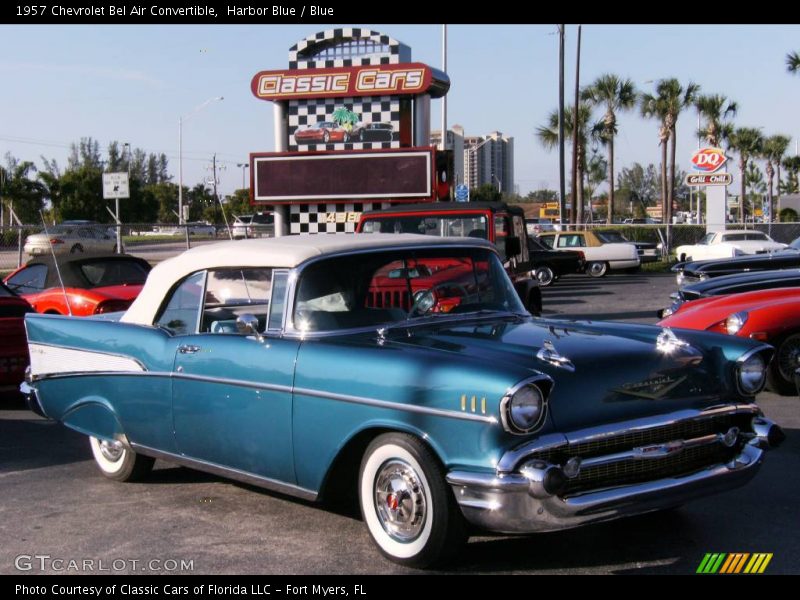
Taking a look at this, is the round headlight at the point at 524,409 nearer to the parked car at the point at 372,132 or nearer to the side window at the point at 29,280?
the side window at the point at 29,280

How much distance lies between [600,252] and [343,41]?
14213mm

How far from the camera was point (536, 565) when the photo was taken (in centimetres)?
442

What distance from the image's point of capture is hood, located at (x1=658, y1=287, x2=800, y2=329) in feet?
29.0

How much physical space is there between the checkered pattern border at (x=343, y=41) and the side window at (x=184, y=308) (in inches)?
495

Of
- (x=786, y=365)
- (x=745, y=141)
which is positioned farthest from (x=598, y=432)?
(x=745, y=141)

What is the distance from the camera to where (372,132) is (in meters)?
17.5

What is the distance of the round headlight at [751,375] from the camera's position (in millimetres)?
4770

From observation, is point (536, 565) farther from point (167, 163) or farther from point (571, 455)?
point (167, 163)

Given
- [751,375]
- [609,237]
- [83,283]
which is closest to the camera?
[751,375]

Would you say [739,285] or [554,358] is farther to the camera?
[739,285]

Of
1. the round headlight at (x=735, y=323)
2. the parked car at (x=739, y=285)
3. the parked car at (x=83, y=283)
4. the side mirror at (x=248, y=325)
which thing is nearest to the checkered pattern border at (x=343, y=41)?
the parked car at (x=83, y=283)

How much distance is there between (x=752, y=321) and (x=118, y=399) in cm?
556

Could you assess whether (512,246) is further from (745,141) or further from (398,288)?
(745,141)
